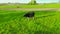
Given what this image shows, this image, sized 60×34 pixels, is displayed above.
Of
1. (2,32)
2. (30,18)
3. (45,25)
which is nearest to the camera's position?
(2,32)

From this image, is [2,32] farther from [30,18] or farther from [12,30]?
[30,18]

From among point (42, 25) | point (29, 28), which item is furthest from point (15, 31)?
point (42, 25)

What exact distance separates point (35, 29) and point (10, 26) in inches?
55.2

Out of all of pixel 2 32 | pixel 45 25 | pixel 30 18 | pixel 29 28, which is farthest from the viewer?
pixel 30 18

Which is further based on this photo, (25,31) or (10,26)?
(10,26)

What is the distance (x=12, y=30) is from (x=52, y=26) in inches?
84.8

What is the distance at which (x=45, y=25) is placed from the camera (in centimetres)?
884

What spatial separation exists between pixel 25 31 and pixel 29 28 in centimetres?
50

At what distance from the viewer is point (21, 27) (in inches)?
332

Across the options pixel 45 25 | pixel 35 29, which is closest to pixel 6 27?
pixel 35 29

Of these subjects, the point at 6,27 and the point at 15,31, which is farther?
the point at 6,27

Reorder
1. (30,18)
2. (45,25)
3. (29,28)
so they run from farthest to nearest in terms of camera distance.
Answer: (30,18) → (45,25) → (29,28)

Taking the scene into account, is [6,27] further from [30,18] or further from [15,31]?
[30,18]

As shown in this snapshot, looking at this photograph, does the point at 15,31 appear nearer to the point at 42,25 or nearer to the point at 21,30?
the point at 21,30
